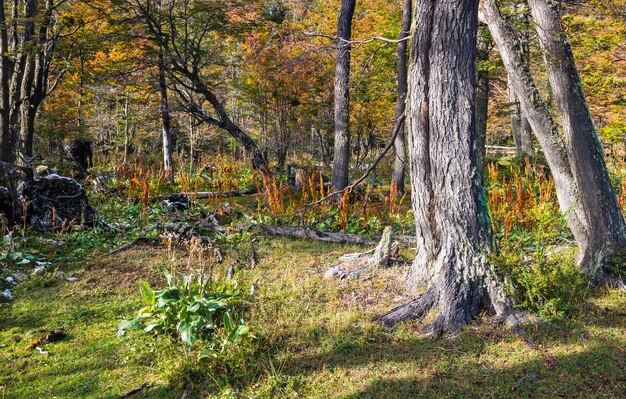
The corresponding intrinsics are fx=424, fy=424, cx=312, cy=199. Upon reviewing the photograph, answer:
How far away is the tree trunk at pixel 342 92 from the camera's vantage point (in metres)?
7.45

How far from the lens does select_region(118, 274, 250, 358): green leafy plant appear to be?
307 centimetres

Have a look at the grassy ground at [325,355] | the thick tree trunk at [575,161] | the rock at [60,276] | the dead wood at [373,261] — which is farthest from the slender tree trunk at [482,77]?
the rock at [60,276]

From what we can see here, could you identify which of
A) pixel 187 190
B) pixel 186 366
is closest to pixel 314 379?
pixel 186 366

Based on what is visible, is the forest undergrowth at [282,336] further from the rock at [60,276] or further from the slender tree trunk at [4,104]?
the slender tree trunk at [4,104]

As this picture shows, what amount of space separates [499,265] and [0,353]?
409 cm

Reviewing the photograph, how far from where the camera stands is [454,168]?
11.8 feet

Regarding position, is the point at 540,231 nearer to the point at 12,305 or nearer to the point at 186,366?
the point at 186,366

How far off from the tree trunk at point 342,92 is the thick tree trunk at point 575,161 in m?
3.16

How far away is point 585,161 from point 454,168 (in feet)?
5.47

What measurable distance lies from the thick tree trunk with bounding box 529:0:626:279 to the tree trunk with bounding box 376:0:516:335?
137cm

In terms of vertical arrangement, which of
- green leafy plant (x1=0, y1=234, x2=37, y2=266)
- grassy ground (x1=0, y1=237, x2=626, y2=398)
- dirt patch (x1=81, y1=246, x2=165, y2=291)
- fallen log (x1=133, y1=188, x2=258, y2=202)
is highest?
fallen log (x1=133, y1=188, x2=258, y2=202)

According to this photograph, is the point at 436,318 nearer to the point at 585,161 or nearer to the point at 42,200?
the point at 585,161

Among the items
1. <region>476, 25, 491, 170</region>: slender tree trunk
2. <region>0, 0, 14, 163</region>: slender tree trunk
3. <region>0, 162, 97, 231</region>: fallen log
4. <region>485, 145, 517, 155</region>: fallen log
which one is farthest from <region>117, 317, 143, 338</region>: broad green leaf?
<region>485, 145, 517, 155</region>: fallen log

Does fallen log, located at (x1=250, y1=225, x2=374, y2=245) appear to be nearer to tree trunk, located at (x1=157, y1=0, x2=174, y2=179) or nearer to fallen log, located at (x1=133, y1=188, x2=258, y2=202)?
fallen log, located at (x1=133, y1=188, x2=258, y2=202)
